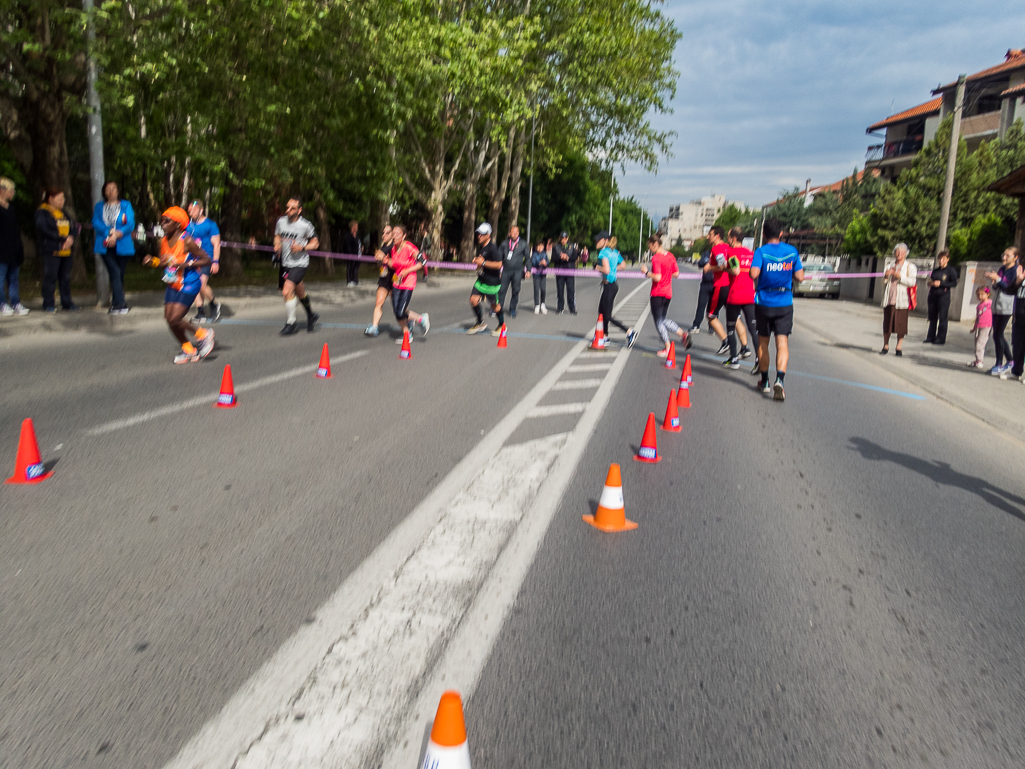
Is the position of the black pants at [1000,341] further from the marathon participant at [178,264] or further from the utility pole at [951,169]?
→ the marathon participant at [178,264]

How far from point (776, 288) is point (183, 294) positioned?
676cm

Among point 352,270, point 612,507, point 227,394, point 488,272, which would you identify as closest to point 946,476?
point 612,507

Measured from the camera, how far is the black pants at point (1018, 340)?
1163 cm

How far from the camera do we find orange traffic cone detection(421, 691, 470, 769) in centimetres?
216

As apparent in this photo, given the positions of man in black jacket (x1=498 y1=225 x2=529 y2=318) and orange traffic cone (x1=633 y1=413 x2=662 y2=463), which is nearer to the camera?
orange traffic cone (x1=633 y1=413 x2=662 y2=463)

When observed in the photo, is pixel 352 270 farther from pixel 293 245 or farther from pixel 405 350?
pixel 405 350

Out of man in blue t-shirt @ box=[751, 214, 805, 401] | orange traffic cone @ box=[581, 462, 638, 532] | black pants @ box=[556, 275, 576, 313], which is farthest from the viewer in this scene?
black pants @ box=[556, 275, 576, 313]

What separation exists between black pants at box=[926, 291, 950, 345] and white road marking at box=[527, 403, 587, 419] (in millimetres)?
11390

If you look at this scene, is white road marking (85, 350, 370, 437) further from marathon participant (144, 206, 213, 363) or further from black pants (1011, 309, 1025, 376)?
black pants (1011, 309, 1025, 376)

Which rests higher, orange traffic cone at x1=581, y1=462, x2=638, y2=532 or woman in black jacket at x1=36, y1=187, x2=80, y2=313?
woman in black jacket at x1=36, y1=187, x2=80, y2=313

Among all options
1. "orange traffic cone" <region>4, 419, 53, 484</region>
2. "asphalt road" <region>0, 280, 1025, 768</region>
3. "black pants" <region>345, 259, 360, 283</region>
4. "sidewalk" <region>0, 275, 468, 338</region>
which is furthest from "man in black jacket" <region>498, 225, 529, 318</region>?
"orange traffic cone" <region>4, 419, 53, 484</region>

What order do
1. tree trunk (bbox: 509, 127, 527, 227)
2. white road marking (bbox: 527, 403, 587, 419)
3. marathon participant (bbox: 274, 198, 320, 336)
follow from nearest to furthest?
1. white road marking (bbox: 527, 403, 587, 419)
2. marathon participant (bbox: 274, 198, 320, 336)
3. tree trunk (bbox: 509, 127, 527, 227)

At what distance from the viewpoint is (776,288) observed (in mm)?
9383

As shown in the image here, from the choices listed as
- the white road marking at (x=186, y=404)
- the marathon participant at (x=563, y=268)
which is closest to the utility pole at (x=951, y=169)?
the marathon participant at (x=563, y=268)
